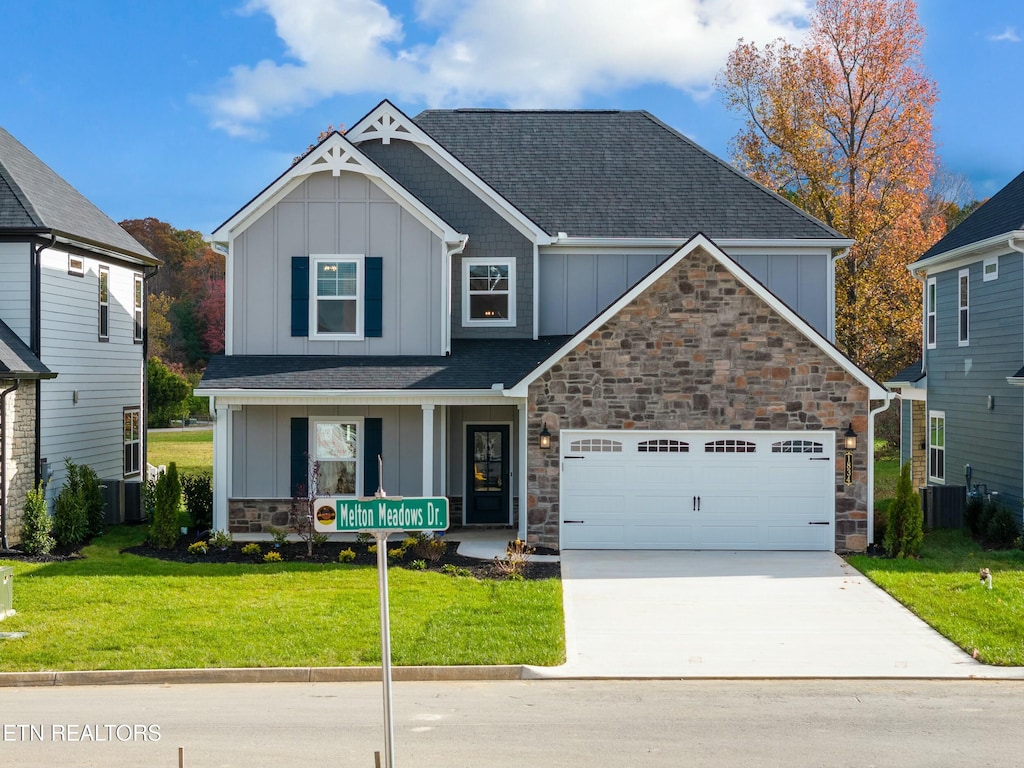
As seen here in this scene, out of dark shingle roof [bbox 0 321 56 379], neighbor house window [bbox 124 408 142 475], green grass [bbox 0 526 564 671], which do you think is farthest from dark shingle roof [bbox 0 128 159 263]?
green grass [bbox 0 526 564 671]

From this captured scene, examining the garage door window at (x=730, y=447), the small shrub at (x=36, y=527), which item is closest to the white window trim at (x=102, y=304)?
the small shrub at (x=36, y=527)

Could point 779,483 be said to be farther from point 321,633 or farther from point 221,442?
point 221,442

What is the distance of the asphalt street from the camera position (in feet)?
25.6

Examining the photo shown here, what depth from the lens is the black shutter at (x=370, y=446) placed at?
60.1 ft

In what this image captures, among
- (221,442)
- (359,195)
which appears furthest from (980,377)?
(221,442)

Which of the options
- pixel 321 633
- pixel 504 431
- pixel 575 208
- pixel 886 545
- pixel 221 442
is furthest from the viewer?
pixel 575 208

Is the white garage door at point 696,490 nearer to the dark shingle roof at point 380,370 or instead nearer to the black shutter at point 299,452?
the dark shingle roof at point 380,370

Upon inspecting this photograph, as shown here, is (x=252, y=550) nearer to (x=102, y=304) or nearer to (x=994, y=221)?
(x=102, y=304)

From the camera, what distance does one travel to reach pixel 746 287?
1616 cm

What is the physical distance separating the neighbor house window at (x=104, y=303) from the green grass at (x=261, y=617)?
6656 mm

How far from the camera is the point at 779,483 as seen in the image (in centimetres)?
1644

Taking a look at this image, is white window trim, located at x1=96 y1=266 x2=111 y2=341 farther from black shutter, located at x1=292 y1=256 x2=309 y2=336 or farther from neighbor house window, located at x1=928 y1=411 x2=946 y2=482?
neighbor house window, located at x1=928 y1=411 x2=946 y2=482

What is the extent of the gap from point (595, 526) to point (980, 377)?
898cm

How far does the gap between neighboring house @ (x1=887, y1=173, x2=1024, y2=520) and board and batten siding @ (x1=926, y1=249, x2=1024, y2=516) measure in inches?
0.7
